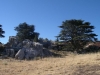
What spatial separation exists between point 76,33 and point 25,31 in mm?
10803

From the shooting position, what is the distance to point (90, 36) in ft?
114

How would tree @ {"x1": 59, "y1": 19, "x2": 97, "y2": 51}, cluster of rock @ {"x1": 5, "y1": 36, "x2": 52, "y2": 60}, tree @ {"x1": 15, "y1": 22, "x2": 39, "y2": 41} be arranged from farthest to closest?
tree @ {"x1": 15, "y1": 22, "x2": 39, "y2": 41}
tree @ {"x1": 59, "y1": 19, "x2": 97, "y2": 51}
cluster of rock @ {"x1": 5, "y1": 36, "x2": 52, "y2": 60}

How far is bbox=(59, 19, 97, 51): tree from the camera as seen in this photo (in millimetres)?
34719

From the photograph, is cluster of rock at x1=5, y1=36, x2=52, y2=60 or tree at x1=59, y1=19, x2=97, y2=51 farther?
tree at x1=59, y1=19, x2=97, y2=51

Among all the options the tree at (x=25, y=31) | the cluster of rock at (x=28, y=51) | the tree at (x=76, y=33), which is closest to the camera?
the cluster of rock at (x=28, y=51)

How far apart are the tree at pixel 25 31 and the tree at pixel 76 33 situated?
7.23 meters

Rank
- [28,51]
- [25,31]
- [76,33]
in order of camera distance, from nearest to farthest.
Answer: [28,51]
[76,33]
[25,31]

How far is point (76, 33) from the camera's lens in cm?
3588

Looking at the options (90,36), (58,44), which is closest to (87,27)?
(90,36)

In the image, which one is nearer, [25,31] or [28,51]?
[28,51]

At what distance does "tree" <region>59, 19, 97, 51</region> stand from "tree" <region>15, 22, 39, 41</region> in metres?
7.23

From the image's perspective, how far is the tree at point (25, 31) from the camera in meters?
39.6

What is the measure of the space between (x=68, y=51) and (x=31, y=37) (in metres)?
9.93

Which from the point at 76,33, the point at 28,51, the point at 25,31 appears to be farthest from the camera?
the point at 25,31
